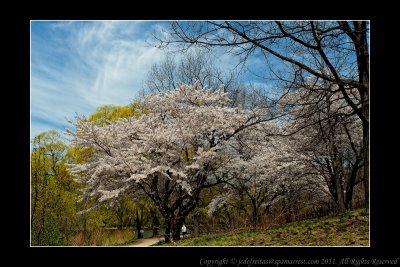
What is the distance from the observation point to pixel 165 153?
11609 millimetres

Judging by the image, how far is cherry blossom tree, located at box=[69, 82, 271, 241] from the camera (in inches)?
438

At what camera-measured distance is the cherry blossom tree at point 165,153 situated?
11117 mm

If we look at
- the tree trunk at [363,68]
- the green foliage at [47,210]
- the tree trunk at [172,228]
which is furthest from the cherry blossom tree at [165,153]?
the tree trunk at [363,68]

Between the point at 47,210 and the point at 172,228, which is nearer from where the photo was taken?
the point at 47,210

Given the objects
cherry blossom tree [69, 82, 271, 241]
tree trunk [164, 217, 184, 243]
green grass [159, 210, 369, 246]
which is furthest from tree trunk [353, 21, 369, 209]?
tree trunk [164, 217, 184, 243]

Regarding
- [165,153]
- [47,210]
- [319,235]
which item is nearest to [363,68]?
[319,235]

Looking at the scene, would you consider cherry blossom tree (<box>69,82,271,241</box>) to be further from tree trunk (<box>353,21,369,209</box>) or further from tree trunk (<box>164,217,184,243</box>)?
tree trunk (<box>353,21,369,209</box>)

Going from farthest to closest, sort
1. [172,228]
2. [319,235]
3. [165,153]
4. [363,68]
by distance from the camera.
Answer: [165,153] → [172,228] → [363,68] → [319,235]

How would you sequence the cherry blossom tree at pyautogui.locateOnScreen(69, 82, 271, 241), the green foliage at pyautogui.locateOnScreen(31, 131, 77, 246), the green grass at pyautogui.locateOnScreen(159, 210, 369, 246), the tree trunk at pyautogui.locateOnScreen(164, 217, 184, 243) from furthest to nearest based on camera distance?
the tree trunk at pyautogui.locateOnScreen(164, 217, 184, 243) → the cherry blossom tree at pyautogui.locateOnScreen(69, 82, 271, 241) → the green foliage at pyautogui.locateOnScreen(31, 131, 77, 246) → the green grass at pyautogui.locateOnScreen(159, 210, 369, 246)

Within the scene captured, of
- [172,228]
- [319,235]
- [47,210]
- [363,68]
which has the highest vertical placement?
[363,68]

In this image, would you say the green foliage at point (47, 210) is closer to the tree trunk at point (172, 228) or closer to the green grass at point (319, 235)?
the tree trunk at point (172, 228)

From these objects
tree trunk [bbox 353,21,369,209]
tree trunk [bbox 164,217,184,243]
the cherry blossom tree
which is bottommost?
tree trunk [bbox 164,217,184,243]

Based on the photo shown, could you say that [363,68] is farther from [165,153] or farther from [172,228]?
[172,228]
